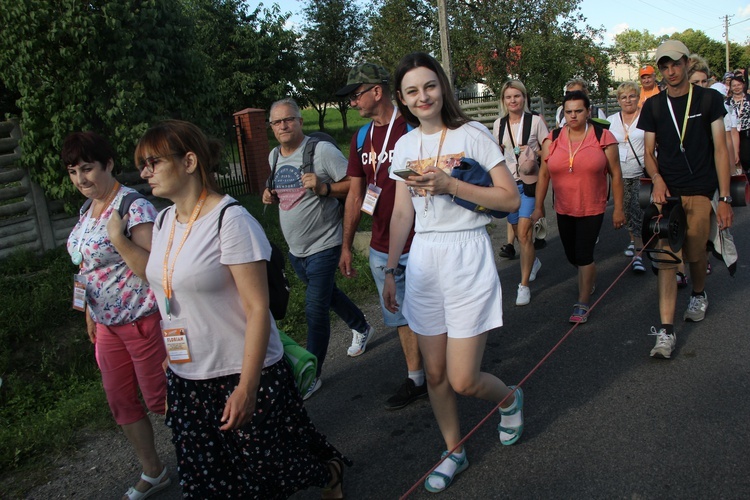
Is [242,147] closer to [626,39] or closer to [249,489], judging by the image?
[249,489]

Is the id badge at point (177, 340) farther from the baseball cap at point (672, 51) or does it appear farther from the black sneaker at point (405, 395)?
the baseball cap at point (672, 51)

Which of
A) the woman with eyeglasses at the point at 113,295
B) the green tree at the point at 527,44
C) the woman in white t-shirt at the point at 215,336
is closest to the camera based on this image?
the woman in white t-shirt at the point at 215,336

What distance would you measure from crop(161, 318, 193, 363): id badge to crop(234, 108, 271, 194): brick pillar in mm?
9438

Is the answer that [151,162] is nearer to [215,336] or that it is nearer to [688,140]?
[215,336]

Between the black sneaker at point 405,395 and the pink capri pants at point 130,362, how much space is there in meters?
1.49

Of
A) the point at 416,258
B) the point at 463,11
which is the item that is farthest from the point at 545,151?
the point at 463,11

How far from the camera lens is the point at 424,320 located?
298cm

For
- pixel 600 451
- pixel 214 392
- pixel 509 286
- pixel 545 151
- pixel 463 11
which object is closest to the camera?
pixel 214 392

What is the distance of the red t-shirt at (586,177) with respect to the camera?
510cm

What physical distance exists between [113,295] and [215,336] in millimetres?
929

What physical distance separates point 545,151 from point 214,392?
400 centimetres

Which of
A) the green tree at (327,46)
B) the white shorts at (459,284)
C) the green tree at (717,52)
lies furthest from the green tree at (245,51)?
the green tree at (717,52)

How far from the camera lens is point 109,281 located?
3053 millimetres

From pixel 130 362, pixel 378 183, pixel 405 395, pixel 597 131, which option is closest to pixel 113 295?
pixel 130 362
